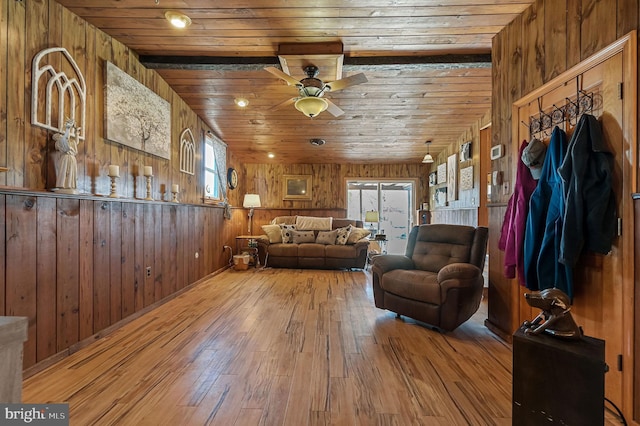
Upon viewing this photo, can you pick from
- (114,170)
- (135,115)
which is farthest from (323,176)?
(114,170)

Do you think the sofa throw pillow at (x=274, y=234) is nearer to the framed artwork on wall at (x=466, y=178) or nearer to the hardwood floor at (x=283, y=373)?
the hardwood floor at (x=283, y=373)

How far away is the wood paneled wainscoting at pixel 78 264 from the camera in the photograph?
5.82 ft

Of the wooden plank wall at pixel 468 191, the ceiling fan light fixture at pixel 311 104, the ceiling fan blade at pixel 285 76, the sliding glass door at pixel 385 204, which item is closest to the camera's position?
the ceiling fan blade at pixel 285 76

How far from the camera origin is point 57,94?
2.05 meters

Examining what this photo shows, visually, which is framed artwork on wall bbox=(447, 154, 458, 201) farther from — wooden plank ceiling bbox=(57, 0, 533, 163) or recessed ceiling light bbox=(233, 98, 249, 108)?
recessed ceiling light bbox=(233, 98, 249, 108)

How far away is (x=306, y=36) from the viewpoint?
2.72 metres

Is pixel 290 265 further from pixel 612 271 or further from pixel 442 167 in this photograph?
pixel 612 271

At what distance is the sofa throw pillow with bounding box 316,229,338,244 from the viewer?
18.3 ft

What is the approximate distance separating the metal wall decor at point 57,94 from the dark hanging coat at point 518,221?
3386 millimetres

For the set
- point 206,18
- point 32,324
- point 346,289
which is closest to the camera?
point 32,324

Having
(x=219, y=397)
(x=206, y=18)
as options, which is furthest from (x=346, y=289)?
(x=206, y=18)

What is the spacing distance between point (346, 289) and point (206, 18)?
137 inches

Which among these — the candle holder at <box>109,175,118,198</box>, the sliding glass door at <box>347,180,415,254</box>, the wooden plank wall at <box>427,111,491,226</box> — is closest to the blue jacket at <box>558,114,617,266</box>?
the wooden plank wall at <box>427,111,491,226</box>

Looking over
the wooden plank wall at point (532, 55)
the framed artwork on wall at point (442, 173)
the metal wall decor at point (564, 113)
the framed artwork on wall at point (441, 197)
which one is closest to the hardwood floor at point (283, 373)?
the wooden plank wall at point (532, 55)
